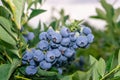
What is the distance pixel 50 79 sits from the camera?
1.45m

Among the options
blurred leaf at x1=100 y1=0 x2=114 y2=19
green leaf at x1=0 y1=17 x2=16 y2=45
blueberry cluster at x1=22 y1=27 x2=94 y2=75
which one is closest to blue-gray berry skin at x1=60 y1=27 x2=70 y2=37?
blueberry cluster at x1=22 y1=27 x2=94 y2=75

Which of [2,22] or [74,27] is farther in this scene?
[74,27]

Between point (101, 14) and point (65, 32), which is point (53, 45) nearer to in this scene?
point (65, 32)

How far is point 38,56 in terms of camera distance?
137 cm

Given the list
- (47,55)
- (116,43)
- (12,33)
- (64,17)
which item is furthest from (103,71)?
(116,43)

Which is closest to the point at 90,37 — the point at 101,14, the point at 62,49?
the point at 62,49

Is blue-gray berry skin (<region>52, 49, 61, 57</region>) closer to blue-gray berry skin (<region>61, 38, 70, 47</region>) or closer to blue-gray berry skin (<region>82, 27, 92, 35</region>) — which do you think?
blue-gray berry skin (<region>61, 38, 70, 47</region>)

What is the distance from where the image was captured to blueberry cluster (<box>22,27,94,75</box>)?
139cm

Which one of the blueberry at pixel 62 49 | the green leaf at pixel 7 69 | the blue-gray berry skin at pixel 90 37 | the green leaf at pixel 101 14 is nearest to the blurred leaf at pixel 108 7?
the green leaf at pixel 101 14

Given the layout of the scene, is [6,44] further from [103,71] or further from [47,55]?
[103,71]

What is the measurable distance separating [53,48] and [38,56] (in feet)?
0.33

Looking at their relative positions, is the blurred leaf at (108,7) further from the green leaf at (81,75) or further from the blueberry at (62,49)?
the green leaf at (81,75)

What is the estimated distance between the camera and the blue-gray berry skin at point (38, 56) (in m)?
1.37

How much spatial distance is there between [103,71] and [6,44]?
1.44ft
